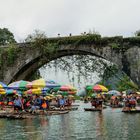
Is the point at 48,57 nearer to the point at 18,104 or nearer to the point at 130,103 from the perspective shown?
the point at 130,103

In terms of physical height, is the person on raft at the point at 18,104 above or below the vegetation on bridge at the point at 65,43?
below

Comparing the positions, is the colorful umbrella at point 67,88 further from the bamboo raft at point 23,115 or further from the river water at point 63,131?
the river water at point 63,131

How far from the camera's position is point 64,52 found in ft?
108

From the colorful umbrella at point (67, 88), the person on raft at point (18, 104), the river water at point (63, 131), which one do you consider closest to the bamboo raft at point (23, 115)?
the person on raft at point (18, 104)

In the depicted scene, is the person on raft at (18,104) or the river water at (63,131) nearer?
the river water at (63,131)

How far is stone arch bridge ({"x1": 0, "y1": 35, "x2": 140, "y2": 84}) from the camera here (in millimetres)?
31141

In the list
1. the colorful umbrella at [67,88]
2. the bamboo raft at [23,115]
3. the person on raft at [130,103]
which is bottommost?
the bamboo raft at [23,115]

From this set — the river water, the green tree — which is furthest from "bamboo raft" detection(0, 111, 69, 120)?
the green tree

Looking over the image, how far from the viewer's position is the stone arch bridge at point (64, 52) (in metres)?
31.1

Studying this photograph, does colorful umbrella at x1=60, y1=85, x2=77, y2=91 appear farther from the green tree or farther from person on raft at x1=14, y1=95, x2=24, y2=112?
the green tree

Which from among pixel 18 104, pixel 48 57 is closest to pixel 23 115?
pixel 18 104

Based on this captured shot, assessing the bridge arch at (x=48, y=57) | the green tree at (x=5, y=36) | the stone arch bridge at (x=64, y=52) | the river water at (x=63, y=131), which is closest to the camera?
the river water at (x=63, y=131)

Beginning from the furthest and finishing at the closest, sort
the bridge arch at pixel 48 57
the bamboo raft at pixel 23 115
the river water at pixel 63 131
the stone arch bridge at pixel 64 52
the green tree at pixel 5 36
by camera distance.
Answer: the green tree at pixel 5 36 < the bridge arch at pixel 48 57 < the stone arch bridge at pixel 64 52 < the bamboo raft at pixel 23 115 < the river water at pixel 63 131

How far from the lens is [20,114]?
23953mm
